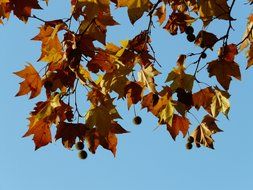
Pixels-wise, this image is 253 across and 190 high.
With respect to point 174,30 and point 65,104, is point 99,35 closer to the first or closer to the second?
point 65,104

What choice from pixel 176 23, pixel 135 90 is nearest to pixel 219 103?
pixel 135 90

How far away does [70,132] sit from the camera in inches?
144

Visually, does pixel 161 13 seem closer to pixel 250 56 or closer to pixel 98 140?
pixel 250 56

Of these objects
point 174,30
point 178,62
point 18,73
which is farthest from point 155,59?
point 18,73

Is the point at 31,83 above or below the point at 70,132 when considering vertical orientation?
above

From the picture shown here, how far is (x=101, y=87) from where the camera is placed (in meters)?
3.92

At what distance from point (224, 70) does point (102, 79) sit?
0.96 m

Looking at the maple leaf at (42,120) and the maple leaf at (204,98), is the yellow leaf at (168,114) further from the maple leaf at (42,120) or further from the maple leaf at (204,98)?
the maple leaf at (42,120)

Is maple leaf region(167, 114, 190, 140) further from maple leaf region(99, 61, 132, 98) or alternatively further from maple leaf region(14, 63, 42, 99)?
maple leaf region(14, 63, 42, 99)

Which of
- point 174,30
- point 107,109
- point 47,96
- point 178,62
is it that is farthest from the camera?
point 174,30

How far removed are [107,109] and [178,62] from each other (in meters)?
0.89

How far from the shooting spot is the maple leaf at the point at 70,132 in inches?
143

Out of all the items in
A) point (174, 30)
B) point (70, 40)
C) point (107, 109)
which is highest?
point (174, 30)

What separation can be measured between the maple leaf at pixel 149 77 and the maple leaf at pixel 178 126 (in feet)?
0.97
